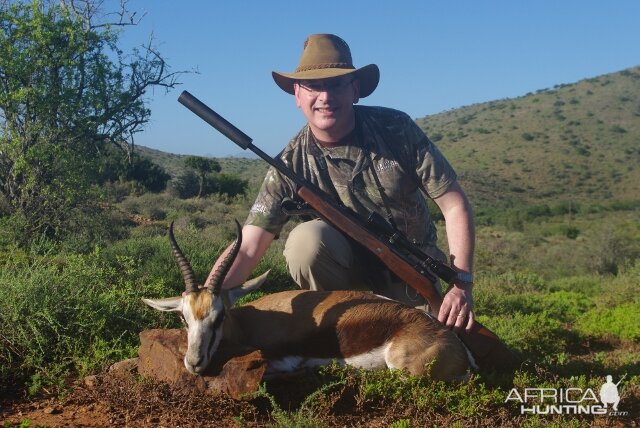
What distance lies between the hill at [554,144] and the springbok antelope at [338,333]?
1523 inches

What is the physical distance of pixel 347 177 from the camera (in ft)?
17.6

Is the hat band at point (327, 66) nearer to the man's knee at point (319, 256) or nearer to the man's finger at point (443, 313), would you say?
the man's knee at point (319, 256)

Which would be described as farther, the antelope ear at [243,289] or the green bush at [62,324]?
the green bush at [62,324]

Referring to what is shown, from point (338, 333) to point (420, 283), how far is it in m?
0.72

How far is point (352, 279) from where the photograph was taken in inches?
217

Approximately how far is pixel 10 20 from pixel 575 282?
1082cm

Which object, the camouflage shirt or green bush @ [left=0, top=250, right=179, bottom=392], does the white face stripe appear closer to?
green bush @ [left=0, top=250, right=179, bottom=392]

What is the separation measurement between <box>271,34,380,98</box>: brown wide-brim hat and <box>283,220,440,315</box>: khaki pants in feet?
3.95

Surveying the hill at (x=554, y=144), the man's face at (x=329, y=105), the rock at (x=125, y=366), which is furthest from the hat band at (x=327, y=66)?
the hill at (x=554, y=144)

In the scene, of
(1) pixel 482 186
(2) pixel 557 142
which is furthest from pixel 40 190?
(2) pixel 557 142

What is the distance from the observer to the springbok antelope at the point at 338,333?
4309mm

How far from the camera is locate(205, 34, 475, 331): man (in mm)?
5109

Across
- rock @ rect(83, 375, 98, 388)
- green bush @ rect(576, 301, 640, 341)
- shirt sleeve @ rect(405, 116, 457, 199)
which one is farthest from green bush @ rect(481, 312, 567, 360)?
rock @ rect(83, 375, 98, 388)

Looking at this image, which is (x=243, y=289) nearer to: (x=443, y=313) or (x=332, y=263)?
(x=332, y=263)
